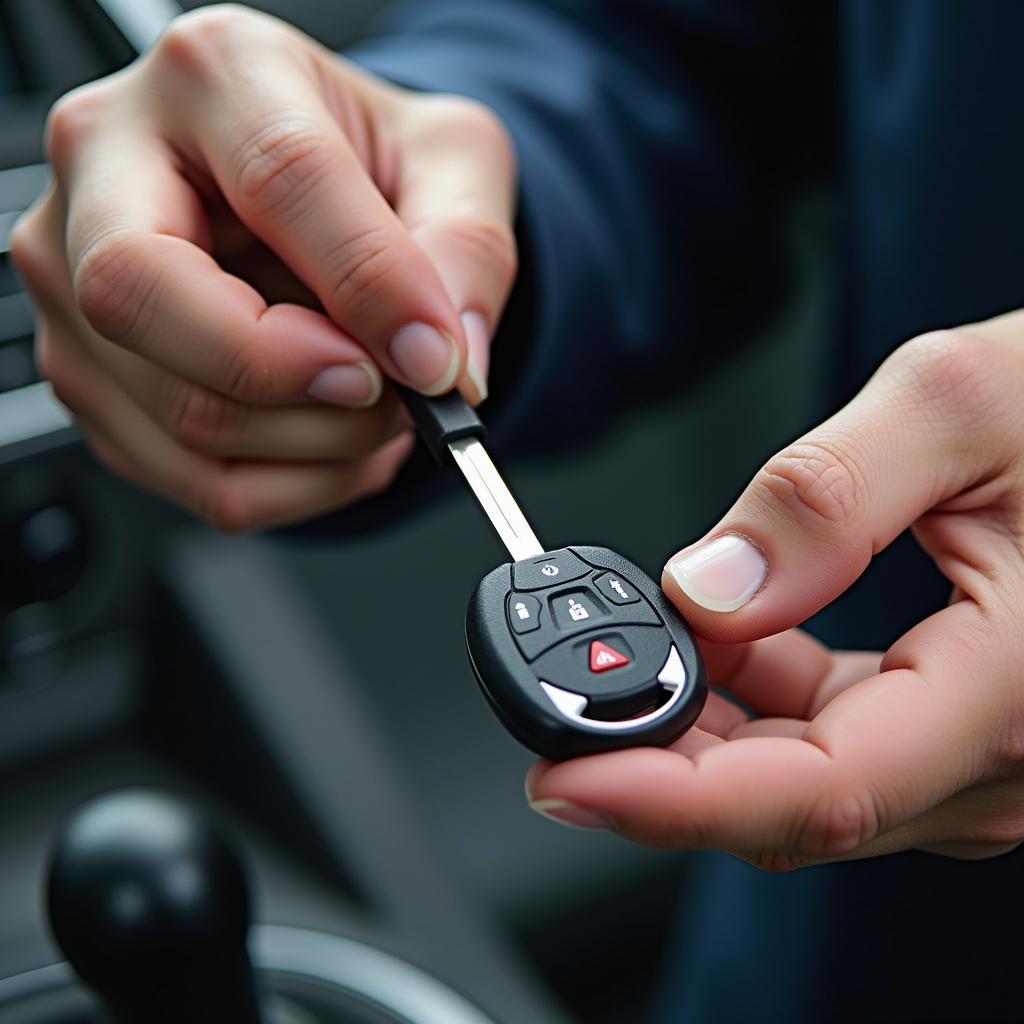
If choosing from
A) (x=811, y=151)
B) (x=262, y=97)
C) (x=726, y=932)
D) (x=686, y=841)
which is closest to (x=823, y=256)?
(x=811, y=151)

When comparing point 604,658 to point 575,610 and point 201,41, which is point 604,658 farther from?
point 201,41

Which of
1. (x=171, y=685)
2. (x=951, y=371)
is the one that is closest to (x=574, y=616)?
(x=951, y=371)

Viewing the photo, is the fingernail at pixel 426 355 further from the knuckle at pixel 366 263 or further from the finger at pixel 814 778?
the finger at pixel 814 778

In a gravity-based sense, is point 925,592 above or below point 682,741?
below

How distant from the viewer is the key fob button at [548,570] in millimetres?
384

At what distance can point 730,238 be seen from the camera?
2.43 feet

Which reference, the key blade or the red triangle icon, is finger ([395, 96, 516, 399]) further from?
the red triangle icon

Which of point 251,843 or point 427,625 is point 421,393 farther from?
point 427,625

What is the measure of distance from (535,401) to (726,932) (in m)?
0.32

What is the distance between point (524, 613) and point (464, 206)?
0.22 meters

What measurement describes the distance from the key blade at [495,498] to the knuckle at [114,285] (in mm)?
122

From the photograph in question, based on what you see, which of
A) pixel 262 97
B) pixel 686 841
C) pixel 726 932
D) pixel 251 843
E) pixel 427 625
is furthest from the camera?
pixel 427 625

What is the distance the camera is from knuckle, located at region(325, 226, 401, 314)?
455 millimetres

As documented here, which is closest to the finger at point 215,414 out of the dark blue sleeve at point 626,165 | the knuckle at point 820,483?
the dark blue sleeve at point 626,165
